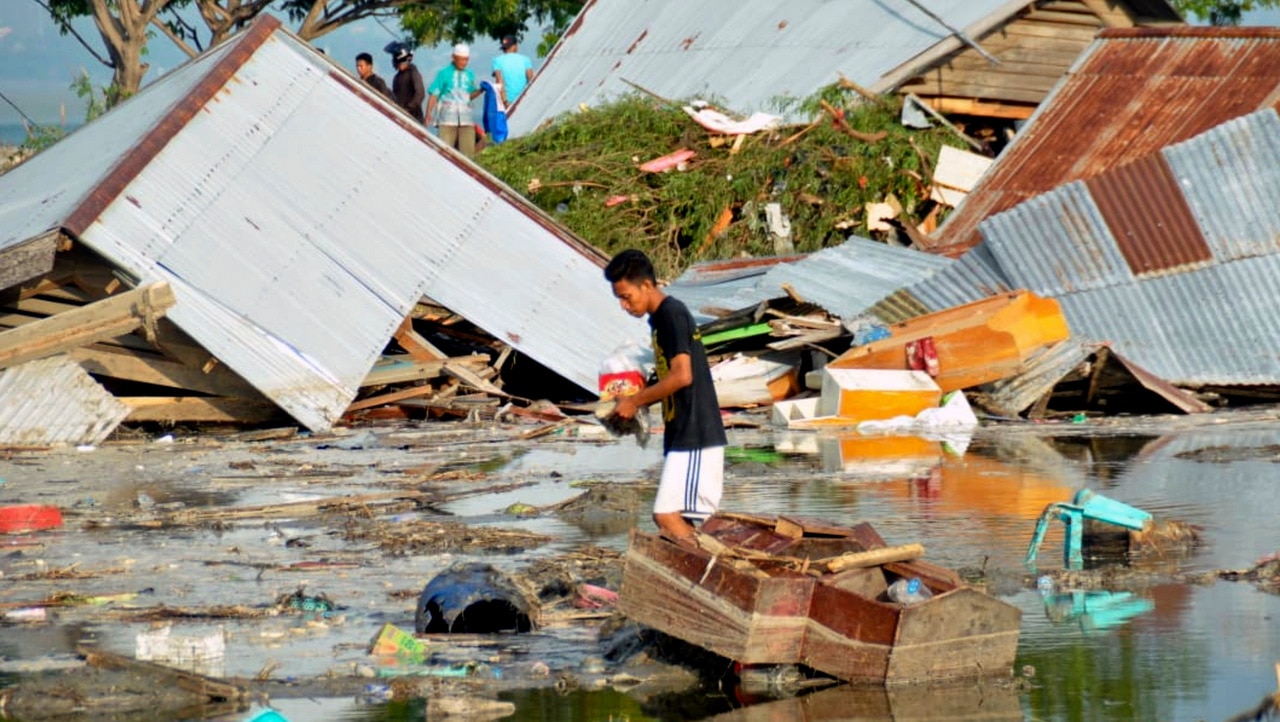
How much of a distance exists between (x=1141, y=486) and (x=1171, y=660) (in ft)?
15.1

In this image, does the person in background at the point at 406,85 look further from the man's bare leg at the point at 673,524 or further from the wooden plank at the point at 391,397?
the man's bare leg at the point at 673,524

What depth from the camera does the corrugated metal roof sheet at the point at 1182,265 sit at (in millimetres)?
16109

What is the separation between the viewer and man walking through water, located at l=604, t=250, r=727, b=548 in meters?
7.32

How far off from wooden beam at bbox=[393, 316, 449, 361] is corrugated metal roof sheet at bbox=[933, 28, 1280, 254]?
5.81 m

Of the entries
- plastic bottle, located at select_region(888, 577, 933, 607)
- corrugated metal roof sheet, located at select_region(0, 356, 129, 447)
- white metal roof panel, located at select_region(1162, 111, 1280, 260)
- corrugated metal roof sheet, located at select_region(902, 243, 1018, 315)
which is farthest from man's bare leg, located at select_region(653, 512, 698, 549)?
white metal roof panel, located at select_region(1162, 111, 1280, 260)

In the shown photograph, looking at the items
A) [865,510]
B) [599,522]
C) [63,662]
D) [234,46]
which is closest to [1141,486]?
[865,510]

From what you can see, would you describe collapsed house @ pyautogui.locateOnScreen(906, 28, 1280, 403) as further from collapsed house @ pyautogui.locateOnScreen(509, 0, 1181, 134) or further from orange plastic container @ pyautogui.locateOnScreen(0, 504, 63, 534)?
orange plastic container @ pyautogui.locateOnScreen(0, 504, 63, 534)

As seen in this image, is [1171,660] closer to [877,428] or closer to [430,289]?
[877,428]

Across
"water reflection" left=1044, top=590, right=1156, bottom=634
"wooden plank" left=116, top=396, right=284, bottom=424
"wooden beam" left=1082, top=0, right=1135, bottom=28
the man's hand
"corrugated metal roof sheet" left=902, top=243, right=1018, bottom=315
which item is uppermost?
"wooden beam" left=1082, top=0, right=1135, bottom=28

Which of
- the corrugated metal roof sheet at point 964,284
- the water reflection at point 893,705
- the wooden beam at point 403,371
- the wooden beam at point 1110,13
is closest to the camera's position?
the water reflection at point 893,705

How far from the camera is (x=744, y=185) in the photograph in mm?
21828

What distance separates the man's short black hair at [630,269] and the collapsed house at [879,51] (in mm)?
15967

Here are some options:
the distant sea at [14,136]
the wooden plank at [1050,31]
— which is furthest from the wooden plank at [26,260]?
the distant sea at [14,136]

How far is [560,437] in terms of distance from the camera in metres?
15.2
